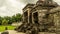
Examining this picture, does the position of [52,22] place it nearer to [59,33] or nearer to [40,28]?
[40,28]

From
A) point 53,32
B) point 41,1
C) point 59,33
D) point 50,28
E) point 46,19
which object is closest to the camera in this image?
point 59,33

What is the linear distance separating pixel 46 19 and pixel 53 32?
394 cm

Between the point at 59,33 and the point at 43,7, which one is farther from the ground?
the point at 43,7

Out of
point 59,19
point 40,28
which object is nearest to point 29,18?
point 40,28

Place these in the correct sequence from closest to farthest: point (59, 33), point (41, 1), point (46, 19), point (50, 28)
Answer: point (59, 33) → point (50, 28) → point (46, 19) → point (41, 1)

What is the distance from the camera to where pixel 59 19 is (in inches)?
678

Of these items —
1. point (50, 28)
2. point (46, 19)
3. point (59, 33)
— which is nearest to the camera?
point (59, 33)

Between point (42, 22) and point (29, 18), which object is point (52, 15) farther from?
point (29, 18)

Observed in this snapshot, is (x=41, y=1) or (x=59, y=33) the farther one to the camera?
(x=41, y=1)

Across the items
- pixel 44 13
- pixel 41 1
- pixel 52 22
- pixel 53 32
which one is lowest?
pixel 53 32

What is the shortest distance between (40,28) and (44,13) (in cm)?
364

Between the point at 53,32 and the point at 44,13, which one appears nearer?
the point at 53,32

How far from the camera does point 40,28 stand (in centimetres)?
1873

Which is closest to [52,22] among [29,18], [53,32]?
[53,32]
